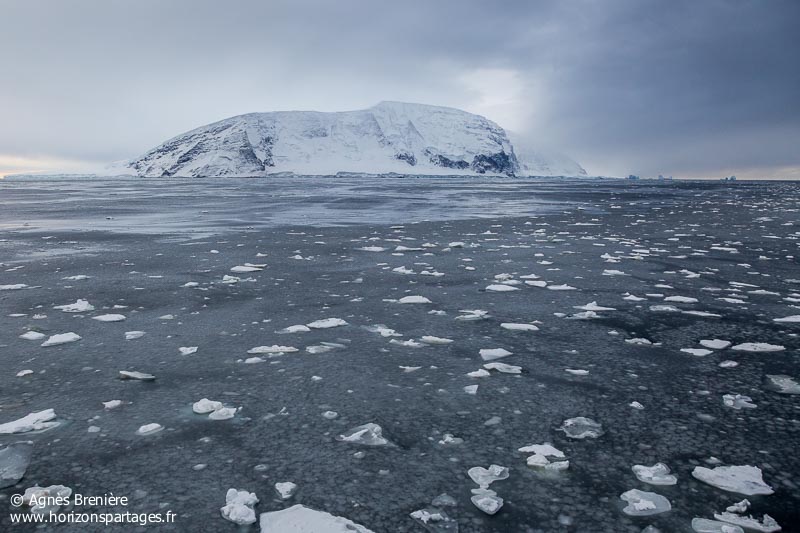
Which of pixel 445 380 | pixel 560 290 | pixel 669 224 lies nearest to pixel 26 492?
pixel 445 380

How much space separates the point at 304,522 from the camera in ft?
8.33

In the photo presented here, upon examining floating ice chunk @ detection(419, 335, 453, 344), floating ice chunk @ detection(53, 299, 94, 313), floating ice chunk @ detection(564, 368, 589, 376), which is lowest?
floating ice chunk @ detection(53, 299, 94, 313)

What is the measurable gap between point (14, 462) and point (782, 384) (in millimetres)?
5468

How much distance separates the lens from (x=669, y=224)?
18891 mm

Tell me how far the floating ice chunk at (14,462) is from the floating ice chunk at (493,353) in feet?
11.5

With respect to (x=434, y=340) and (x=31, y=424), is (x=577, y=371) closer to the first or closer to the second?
(x=434, y=340)

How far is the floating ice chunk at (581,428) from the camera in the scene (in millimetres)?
3473

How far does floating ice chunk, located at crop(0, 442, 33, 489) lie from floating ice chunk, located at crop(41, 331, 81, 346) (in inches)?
90.3

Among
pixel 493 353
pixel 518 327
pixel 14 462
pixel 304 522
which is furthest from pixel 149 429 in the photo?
pixel 518 327

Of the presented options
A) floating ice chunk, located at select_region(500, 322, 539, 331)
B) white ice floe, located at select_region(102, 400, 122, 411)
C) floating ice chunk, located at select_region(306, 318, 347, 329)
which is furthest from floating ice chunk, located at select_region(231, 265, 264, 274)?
white ice floe, located at select_region(102, 400, 122, 411)

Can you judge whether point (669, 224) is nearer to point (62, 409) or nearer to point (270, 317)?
point (270, 317)

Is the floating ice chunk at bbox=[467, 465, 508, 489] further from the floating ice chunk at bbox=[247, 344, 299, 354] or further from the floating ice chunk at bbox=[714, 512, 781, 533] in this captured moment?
the floating ice chunk at bbox=[247, 344, 299, 354]

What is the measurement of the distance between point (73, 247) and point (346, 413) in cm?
1131

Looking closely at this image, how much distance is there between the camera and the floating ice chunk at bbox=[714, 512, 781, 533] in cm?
251
